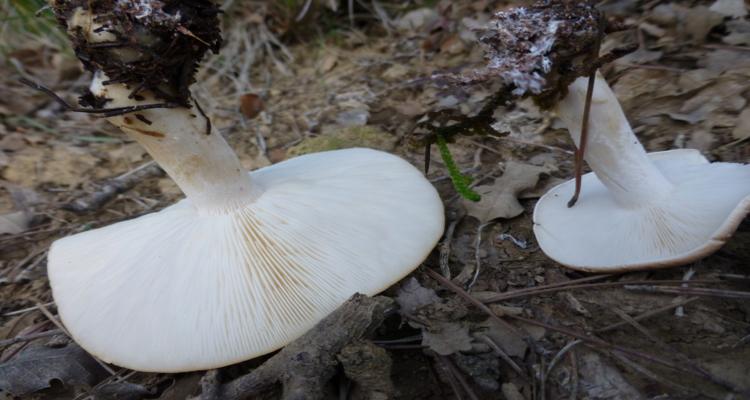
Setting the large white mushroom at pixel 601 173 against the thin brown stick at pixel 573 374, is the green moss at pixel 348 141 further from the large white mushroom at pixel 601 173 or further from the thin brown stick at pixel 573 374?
the thin brown stick at pixel 573 374

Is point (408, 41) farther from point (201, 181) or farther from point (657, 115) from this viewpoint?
point (201, 181)

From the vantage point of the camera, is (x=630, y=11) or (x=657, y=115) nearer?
(x=657, y=115)

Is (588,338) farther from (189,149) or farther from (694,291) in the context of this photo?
(189,149)

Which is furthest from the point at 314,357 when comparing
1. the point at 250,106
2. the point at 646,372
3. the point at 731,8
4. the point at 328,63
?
the point at 328,63

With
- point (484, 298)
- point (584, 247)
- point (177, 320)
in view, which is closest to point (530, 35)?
point (584, 247)

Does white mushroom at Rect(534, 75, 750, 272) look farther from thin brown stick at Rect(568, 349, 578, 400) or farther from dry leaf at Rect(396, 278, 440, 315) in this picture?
dry leaf at Rect(396, 278, 440, 315)

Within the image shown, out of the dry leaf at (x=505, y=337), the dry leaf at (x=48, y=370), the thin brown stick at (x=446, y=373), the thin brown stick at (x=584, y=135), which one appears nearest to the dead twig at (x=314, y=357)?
the thin brown stick at (x=446, y=373)
